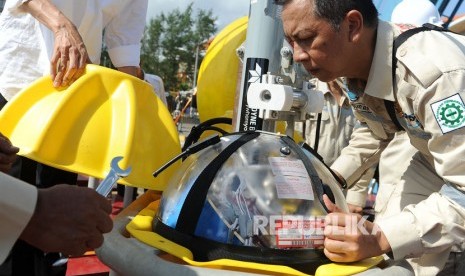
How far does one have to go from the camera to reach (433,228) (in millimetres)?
1270

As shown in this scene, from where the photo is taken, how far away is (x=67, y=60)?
1506 mm

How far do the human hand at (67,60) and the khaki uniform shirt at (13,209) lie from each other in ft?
2.33

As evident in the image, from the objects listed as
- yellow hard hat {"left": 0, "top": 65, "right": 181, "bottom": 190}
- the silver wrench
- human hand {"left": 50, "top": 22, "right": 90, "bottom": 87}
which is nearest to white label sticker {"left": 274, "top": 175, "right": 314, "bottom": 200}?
the silver wrench

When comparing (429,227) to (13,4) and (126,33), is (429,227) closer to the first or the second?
(126,33)

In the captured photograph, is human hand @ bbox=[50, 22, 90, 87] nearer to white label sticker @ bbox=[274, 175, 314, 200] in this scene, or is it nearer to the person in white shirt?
the person in white shirt

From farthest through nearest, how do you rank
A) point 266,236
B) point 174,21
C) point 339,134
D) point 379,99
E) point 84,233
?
1. point 174,21
2. point 339,134
3. point 379,99
4. point 266,236
5. point 84,233

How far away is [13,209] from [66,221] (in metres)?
0.09

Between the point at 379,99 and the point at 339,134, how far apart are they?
178 cm

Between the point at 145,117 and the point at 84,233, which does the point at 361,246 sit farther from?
the point at 145,117

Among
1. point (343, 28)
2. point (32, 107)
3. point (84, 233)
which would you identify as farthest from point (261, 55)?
point (84, 233)

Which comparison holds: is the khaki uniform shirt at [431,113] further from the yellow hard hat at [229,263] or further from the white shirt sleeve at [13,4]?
the white shirt sleeve at [13,4]

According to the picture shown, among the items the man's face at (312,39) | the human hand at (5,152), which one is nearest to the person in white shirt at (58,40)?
the human hand at (5,152)

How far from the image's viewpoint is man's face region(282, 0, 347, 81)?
139cm

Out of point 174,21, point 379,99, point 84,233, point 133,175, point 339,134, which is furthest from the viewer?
point 174,21
